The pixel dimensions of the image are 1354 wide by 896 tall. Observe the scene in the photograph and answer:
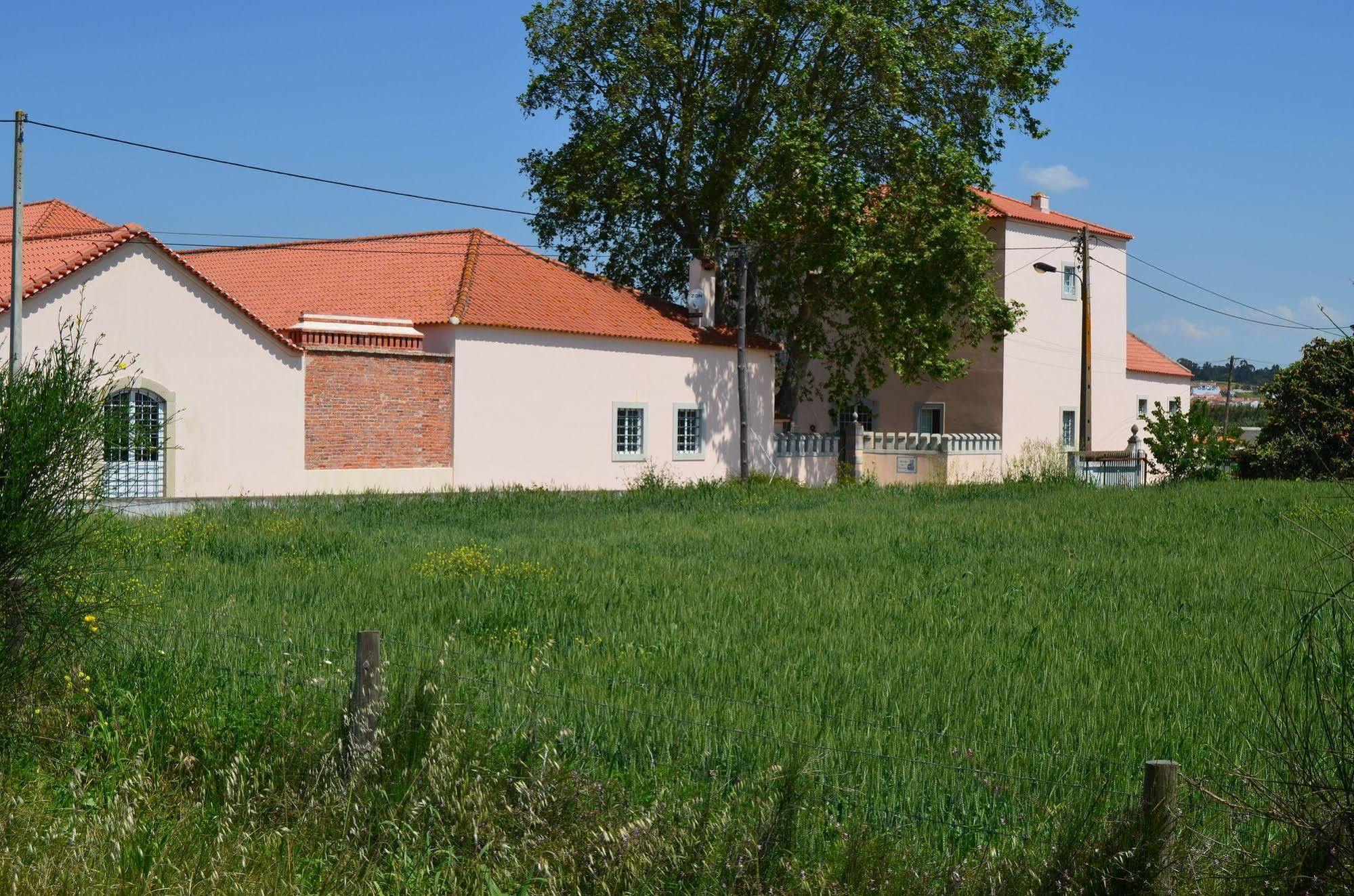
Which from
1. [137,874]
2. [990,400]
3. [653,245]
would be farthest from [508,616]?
[990,400]

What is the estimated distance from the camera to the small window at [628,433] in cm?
3164

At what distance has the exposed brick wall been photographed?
26547 millimetres

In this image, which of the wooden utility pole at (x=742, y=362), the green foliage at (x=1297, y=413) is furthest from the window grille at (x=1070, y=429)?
the wooden utility pole at (x=742, y=362)

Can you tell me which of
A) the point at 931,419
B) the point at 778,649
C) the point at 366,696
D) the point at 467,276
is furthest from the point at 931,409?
the point at 366,696

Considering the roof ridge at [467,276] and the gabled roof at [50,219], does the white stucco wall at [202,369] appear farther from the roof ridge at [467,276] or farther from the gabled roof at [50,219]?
the gabled roof at [50,219]

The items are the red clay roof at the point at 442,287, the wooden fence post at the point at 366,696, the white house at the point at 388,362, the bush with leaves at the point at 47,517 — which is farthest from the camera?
the red clay roof at the point at 442,287

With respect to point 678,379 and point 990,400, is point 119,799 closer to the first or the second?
point 678,379

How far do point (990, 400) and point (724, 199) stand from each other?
1086 cm

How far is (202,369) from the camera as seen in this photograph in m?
24.9

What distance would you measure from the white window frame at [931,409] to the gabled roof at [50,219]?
24.0 metres

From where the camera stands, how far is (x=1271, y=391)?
32.8m

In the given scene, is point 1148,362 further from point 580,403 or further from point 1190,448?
point 580,403

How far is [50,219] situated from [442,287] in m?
10.7

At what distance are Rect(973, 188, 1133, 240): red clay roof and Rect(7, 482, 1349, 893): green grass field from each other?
2171 cm
